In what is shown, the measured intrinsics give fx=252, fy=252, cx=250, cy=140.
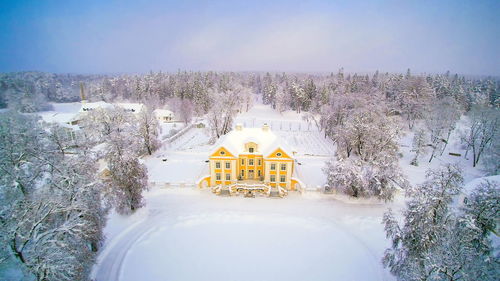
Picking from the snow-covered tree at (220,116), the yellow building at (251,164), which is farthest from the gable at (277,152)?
the snow-covered tree at (220,116)

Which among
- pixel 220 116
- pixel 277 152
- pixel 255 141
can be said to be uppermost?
pixel 220 116

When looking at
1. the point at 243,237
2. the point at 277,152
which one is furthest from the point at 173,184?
the point at 277,152

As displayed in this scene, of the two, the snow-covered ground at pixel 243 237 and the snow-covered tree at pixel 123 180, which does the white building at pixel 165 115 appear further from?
the snow-covered tree at pixel 123 180

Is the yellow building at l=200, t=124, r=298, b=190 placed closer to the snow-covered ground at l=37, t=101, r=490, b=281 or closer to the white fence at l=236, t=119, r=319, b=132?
the snow-covered ground at l=37, t=101, r=490, b=281

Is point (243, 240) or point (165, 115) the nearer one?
point (243, 240)

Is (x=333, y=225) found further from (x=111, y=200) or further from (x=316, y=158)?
(x=111, y=200)

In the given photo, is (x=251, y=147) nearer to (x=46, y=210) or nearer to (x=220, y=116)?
(x=46, y=210)
